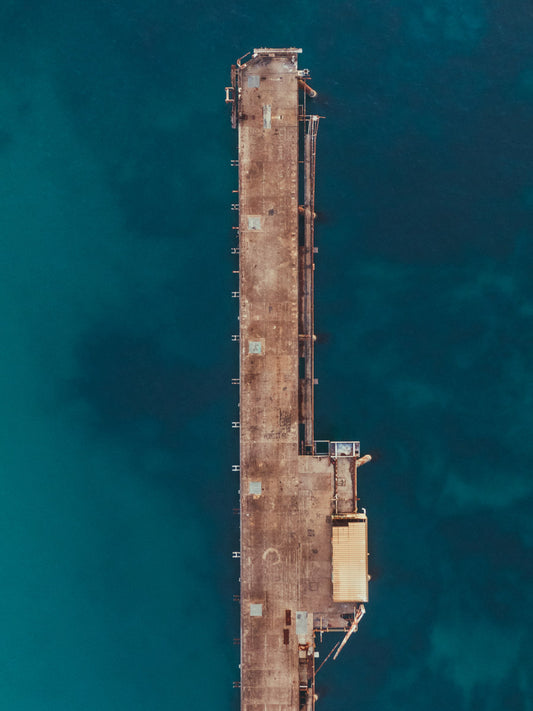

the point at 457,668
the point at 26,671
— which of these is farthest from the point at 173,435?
the point at 457,668

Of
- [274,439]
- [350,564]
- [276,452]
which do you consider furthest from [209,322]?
[350,564]

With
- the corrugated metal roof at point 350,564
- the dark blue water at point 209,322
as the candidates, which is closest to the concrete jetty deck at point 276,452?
the corrugated metal roof at point 350,564

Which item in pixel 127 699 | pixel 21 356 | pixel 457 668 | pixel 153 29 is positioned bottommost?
pixel 127 699

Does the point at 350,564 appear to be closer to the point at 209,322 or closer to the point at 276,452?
the point at 276,452

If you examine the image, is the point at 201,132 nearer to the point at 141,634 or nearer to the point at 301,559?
the point at 301,559

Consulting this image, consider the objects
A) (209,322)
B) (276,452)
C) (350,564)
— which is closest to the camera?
(350,564)
